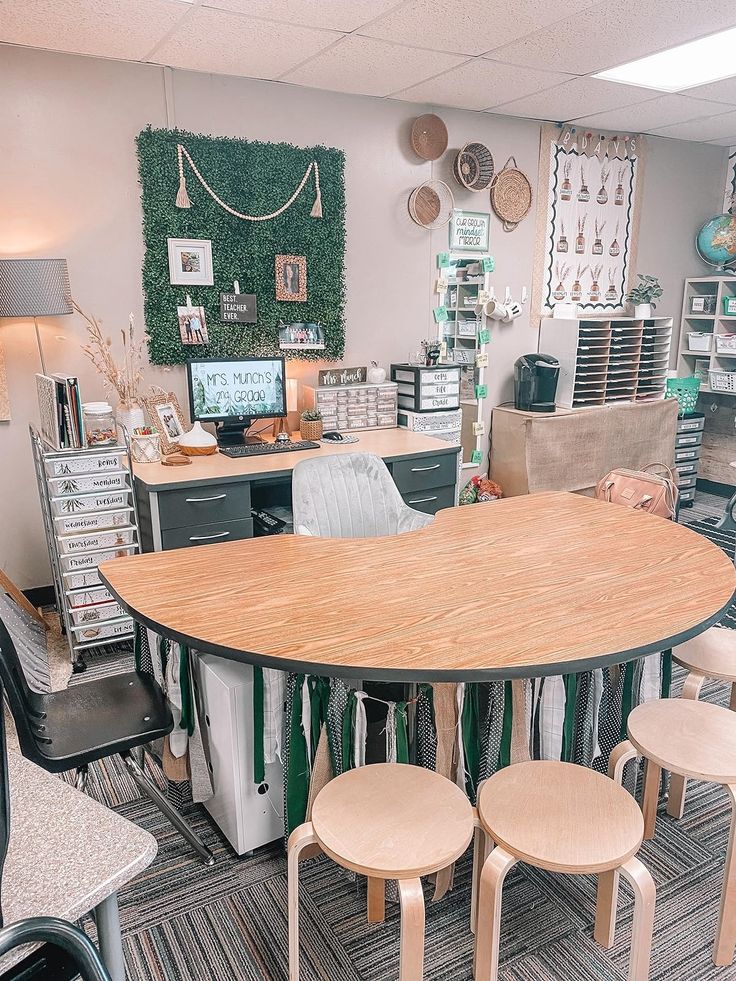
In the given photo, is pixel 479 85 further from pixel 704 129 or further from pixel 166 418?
pixel 166 418

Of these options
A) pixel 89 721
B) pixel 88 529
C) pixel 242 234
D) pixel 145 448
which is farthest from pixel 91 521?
pixel 242 234

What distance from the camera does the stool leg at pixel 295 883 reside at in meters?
1.51

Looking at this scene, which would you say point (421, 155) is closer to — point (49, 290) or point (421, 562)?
point (49, 290)

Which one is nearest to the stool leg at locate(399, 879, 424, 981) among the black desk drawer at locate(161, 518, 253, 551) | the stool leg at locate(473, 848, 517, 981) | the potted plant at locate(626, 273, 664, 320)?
the stool leg at locate(473, 848, 517, 981)

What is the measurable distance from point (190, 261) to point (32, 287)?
867mm

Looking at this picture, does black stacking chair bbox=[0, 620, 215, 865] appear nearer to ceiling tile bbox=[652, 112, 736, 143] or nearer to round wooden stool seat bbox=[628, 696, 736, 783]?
round wooden stool seat bbox=[628, 696, 736, 783]

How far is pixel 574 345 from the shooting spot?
473 cm

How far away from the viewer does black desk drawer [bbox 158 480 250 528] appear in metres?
3.05

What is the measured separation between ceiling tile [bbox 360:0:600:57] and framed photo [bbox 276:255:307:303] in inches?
47.8

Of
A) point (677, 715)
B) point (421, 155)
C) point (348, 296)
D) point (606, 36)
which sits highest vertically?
point (606, 36)

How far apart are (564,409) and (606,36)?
228cm

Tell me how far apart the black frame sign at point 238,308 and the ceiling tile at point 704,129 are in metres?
3.13

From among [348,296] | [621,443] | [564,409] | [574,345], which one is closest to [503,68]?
[348,296]

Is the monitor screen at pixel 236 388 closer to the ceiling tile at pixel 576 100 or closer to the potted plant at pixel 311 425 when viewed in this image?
the potted plant at pixel 311 425
